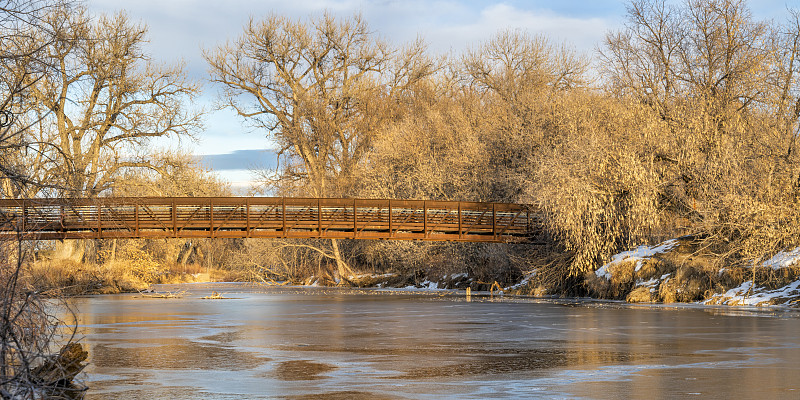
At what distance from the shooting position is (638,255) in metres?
37.8

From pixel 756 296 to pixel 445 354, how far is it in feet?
61.9

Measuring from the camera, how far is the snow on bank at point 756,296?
31422mm

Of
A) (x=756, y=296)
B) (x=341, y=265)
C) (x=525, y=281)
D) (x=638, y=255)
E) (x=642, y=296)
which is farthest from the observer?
(x=341, y=265)

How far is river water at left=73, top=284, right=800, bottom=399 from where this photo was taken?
13.0 metres

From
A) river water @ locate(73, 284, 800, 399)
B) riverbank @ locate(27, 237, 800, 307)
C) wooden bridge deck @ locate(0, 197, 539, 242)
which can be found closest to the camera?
river water @ locate(73, 284, 800, 399)

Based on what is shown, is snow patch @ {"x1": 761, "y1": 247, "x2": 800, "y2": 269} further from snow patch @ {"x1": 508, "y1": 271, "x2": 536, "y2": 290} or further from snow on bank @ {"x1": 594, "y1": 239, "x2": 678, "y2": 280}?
snow patch @ {"x1": 508, "y1": 271, "x2": 536, "y2": 290}

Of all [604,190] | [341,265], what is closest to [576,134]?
[604,190]

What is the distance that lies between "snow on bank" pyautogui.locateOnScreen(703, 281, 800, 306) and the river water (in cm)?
258

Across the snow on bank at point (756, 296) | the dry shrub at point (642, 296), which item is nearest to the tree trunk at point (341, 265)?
the dry shrub at point (642, 296)

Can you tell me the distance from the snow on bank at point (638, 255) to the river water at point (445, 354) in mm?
6413

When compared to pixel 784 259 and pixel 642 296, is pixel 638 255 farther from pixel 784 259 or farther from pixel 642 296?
pixel 784 259

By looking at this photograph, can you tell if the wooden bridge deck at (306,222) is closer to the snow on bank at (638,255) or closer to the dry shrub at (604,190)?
the dry shrub at (604,190)

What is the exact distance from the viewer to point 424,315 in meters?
29.1

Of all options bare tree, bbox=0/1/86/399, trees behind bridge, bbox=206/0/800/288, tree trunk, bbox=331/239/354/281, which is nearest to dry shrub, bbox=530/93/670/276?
trees behind bridge, bbox=206/0/800/288
